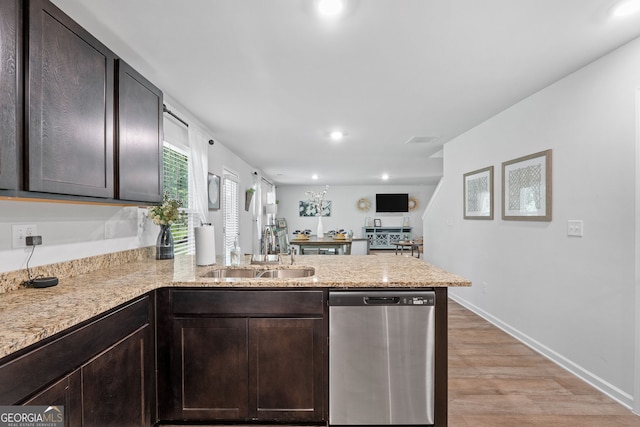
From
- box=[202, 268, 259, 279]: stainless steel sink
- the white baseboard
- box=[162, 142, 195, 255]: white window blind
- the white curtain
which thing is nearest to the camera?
the white baseboard

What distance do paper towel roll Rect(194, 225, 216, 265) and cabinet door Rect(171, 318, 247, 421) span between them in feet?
1.84

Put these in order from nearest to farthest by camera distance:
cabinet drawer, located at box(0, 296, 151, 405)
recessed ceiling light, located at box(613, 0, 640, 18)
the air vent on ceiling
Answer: cabinet drawer, located at box(0, 296, 151, 405) → recessed ceiling light, located at box(613, 0, 640, 18) → the air vent on ceiling

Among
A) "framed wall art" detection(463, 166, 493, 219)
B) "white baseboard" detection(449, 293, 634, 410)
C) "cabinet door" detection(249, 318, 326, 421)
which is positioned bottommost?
"white baseboard" detection(449, 293, 634, 410)

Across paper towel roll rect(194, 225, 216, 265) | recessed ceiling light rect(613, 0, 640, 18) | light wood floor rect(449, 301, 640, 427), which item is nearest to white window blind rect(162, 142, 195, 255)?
paper towel roll rect(194, 225, 216, 265)

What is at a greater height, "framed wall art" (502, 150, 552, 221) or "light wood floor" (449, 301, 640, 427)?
"framed wall art" (502, 150, 552, 221)

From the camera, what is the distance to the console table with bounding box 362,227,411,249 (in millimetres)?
11281

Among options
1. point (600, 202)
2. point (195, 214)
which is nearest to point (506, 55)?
point (600, 202)

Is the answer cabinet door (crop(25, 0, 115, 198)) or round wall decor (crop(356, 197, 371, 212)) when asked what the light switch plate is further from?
round wall decor (crop(356, 197, 371, 212))

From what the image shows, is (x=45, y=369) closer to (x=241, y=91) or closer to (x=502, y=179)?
(x=241, y=91)

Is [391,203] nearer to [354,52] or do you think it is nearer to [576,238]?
[576,238]

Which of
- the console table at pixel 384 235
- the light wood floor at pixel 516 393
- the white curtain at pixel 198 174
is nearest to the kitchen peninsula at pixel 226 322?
the light wood floor at pixel 516 393

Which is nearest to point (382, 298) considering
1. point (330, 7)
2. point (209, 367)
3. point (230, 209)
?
point (209, 367)

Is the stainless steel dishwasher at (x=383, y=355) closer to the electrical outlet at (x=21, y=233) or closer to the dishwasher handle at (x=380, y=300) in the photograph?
the dishwasher handle at (x=380, y=300)

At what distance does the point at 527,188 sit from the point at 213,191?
146 inches
